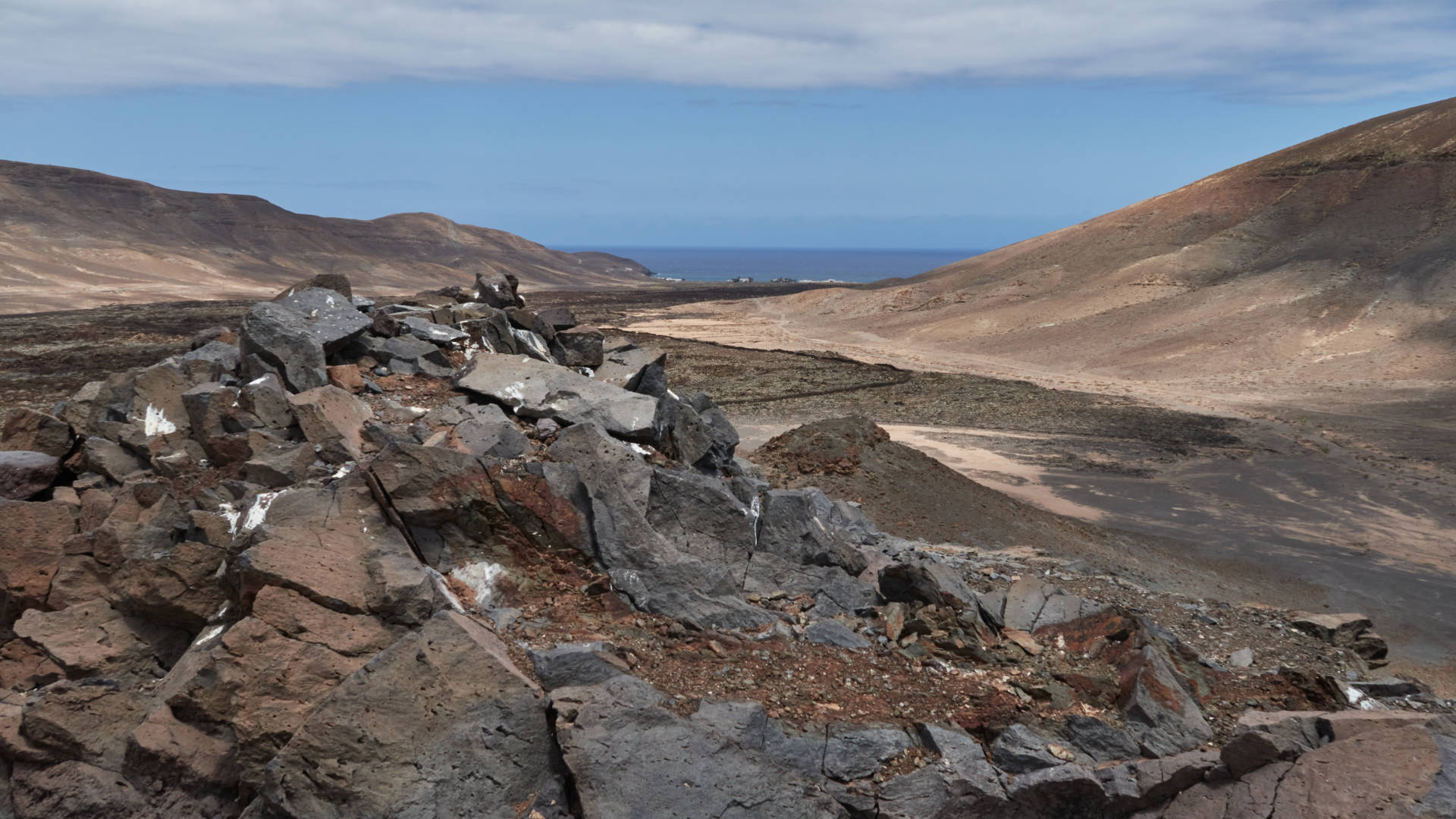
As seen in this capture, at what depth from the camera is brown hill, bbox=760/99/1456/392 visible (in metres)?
38.5

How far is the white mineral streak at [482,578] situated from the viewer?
7902 mm

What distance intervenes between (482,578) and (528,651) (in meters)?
1.27

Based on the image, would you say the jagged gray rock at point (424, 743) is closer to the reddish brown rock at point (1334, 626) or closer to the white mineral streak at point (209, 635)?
the white mineral streak at point (209, 635)

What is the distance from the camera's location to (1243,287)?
45969 millimetres

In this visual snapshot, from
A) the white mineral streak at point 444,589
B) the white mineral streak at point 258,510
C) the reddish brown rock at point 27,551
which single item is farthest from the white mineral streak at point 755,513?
the reddish brown rock at point 27,551

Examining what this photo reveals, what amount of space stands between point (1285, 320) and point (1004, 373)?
13.6 m

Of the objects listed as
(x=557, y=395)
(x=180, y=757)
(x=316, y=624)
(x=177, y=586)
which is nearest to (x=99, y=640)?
(x=177, y=586)

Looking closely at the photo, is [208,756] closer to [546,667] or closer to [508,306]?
[546,667]

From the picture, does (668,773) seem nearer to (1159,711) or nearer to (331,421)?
(1159,711)

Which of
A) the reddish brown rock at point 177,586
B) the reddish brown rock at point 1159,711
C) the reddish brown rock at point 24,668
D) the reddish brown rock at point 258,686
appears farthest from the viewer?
the reddish brown rock at point 177,586

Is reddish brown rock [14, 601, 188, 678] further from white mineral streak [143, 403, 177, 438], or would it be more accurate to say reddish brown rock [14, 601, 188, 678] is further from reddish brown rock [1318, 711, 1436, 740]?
reddish brown rock [1318, 711, 1436, 740]

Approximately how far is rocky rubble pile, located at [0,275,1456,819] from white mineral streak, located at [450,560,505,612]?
0.03 meters

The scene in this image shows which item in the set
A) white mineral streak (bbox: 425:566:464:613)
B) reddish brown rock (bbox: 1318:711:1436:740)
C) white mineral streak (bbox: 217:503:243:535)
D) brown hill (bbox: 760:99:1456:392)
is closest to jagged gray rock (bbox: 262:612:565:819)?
Answer: white mineral streak (bbox: 425:566:464:613)

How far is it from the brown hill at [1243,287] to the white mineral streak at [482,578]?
3433 cm
